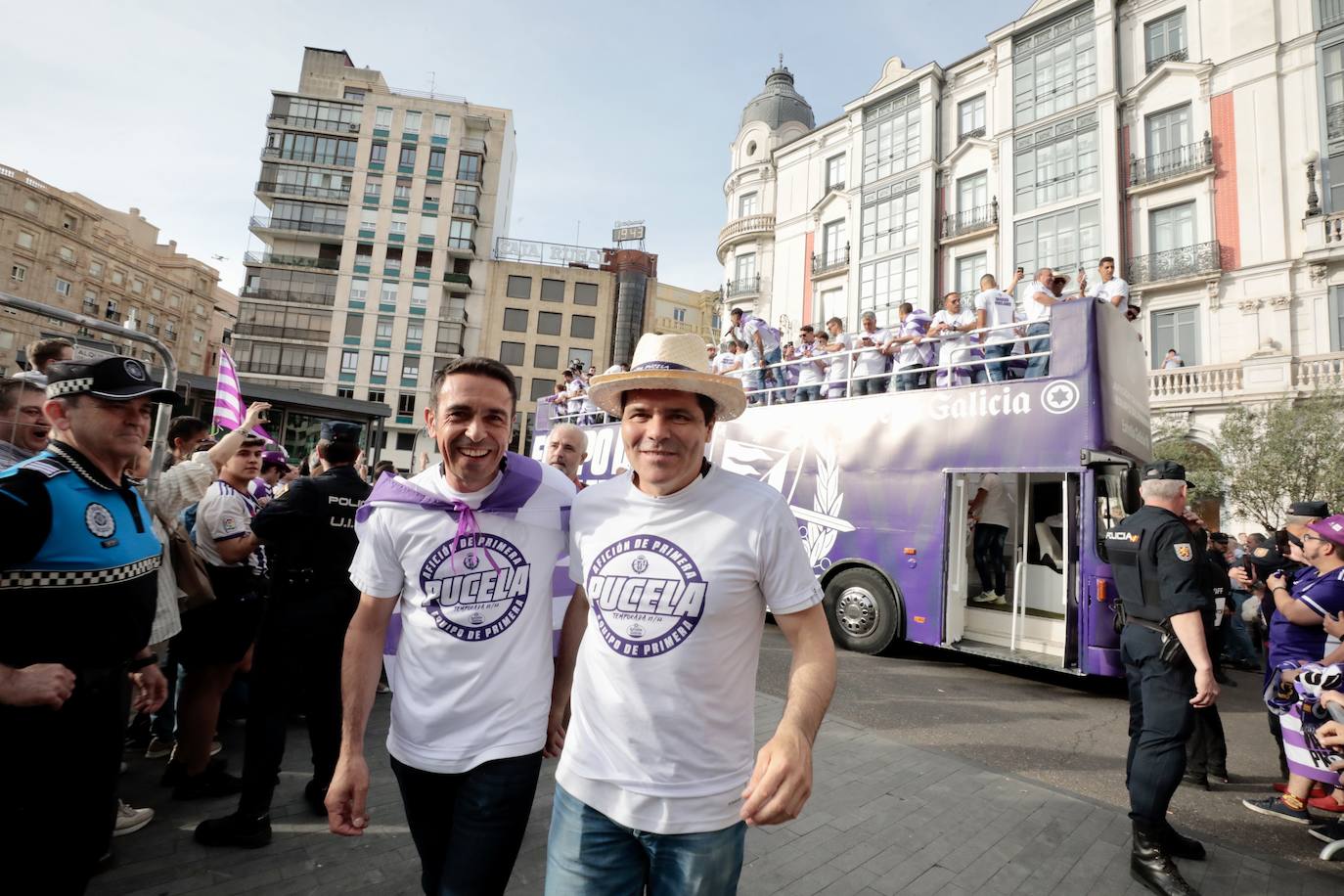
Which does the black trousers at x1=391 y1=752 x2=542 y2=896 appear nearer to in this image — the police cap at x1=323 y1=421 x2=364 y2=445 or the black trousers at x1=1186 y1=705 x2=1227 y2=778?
the police cap at x1=323 y1=421 x2=364 y2=445

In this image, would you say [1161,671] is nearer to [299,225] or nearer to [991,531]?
[991,531]

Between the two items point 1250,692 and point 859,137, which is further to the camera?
point 859,137

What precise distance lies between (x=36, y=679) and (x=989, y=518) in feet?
28.3

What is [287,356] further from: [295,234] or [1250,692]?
[1250,692]

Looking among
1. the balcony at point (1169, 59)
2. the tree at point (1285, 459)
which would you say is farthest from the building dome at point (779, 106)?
the tree at point (1285, 459)

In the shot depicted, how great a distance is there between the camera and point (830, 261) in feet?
100

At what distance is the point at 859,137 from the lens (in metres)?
30.3

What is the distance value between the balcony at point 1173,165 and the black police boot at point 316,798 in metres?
27.9

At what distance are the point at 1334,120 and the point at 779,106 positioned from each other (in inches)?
972

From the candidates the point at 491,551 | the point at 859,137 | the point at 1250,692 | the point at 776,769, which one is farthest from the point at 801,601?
the point at 859,137

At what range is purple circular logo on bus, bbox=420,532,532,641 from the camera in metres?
2.00

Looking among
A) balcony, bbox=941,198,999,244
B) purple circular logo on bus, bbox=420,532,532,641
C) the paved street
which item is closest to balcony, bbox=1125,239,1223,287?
balcony, bbox=941,198,999,244

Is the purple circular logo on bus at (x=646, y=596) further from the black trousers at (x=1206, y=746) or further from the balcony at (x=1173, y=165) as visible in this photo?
the balcony at (x=1173, y=165)

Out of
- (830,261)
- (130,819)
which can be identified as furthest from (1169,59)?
(130,819)
